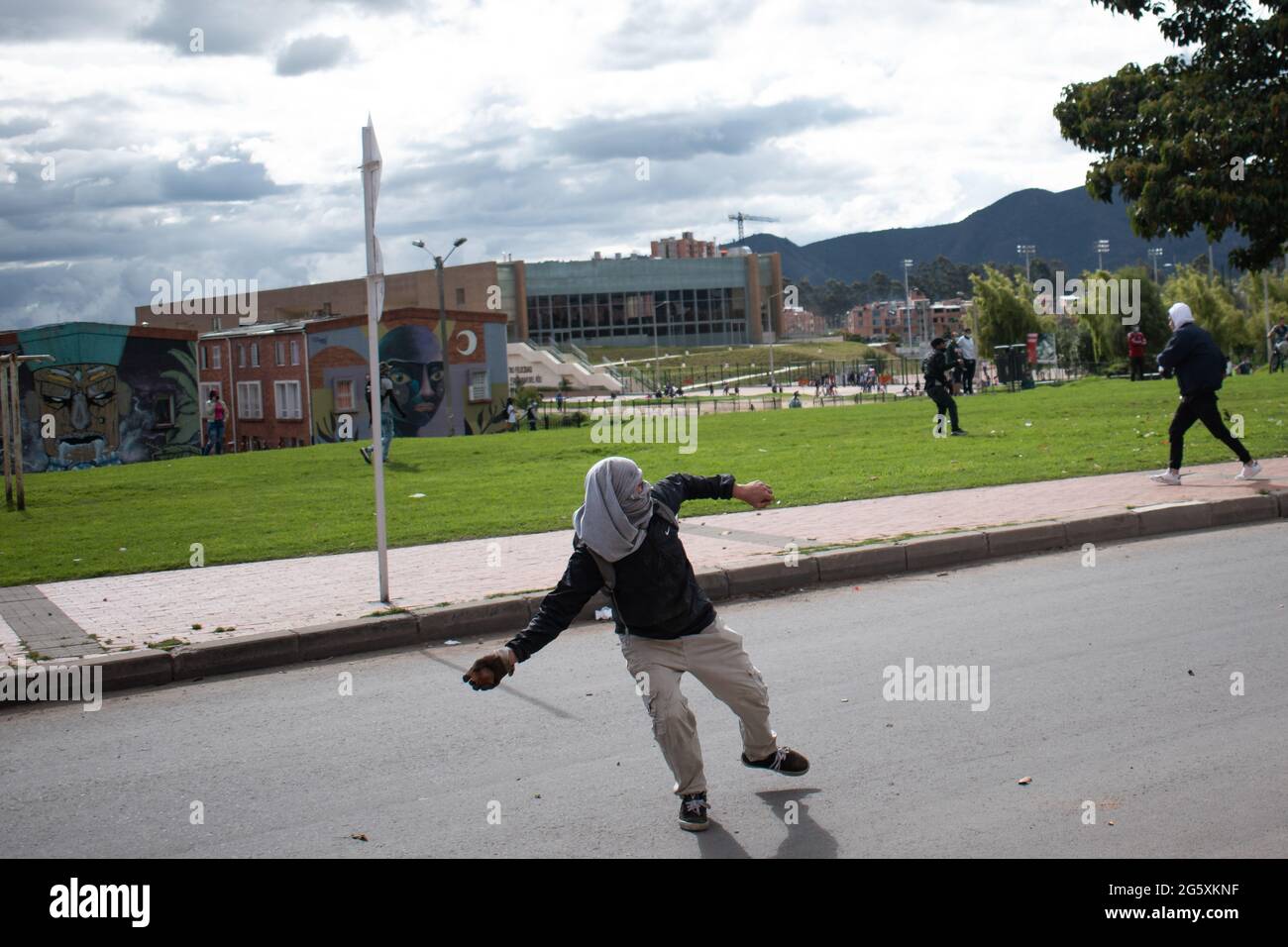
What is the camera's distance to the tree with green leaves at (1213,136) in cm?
1766

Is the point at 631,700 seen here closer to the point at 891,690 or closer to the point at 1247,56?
the point at 891,690

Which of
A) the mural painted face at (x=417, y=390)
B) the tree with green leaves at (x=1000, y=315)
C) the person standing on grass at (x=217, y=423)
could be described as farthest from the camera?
the tree with green leaves at (x=1000, y=315)

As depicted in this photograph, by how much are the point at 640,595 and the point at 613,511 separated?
368 mm

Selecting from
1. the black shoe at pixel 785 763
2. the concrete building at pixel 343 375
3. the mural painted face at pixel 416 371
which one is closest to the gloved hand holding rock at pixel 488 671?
the black shoe at pixel 785 763

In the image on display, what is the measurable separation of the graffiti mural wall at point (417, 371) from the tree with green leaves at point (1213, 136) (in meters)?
35.4

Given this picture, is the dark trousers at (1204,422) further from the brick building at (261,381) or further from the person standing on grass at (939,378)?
the brick building at (261,381)

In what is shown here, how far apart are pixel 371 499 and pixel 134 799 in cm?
995

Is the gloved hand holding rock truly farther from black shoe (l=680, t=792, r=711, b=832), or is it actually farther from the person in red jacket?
the person in red jacket

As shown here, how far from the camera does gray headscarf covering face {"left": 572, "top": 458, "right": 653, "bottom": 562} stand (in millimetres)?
4695

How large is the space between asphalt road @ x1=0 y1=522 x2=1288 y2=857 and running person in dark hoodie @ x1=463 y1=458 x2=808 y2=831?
252mm

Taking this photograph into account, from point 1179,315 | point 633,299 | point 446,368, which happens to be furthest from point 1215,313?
point 633,299

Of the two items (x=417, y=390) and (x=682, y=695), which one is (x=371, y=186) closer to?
(x=682, y=695)

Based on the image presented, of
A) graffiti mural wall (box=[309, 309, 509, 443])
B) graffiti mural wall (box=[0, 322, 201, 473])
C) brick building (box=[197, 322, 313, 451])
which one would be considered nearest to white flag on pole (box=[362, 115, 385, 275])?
graffiti mural wall (box=[0, 322, 201, 473])

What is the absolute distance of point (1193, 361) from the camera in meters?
12.3
